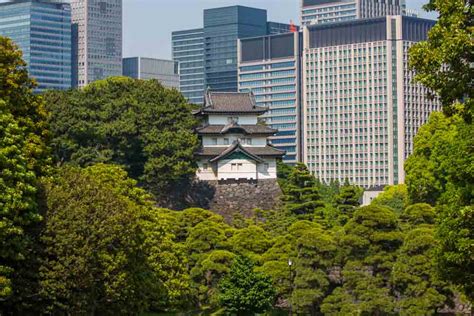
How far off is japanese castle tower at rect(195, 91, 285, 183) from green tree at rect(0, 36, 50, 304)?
45.5 m

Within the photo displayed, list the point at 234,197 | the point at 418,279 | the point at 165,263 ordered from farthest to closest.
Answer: the point at 234,197
the point at 165,263
the point at 418,279

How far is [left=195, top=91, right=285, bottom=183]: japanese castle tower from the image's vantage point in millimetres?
92875

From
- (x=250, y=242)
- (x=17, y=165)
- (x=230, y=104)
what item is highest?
(x=230, y=104)

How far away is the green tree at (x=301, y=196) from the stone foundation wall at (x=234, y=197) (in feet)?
33.8

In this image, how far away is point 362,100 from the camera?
19000 cm

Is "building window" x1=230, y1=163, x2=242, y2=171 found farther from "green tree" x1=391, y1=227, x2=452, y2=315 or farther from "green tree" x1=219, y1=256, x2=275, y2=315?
"green tree" x1=391, y1=227, x2=452, y2=315

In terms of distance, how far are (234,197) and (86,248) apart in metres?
51.3

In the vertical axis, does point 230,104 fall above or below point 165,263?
above

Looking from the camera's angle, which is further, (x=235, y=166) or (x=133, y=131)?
(x=235, y=166)

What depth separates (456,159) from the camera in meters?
32.7

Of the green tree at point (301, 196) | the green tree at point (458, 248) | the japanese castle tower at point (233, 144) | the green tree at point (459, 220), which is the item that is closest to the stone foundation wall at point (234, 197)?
the japanese castle tower at point (233, 144)

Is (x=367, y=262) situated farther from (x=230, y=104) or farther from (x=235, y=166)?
(x=230, y=104)

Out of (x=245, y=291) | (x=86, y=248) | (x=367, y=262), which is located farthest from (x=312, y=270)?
(x=86, y=248)

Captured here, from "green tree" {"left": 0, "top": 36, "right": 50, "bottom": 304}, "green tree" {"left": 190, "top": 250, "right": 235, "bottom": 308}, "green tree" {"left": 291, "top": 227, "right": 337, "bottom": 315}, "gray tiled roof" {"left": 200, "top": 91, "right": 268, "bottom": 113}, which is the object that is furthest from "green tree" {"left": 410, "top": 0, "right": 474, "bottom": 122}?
"gray tiled roof" {"left": 200, "top": 91, "right": 268, "bottom": 113}
